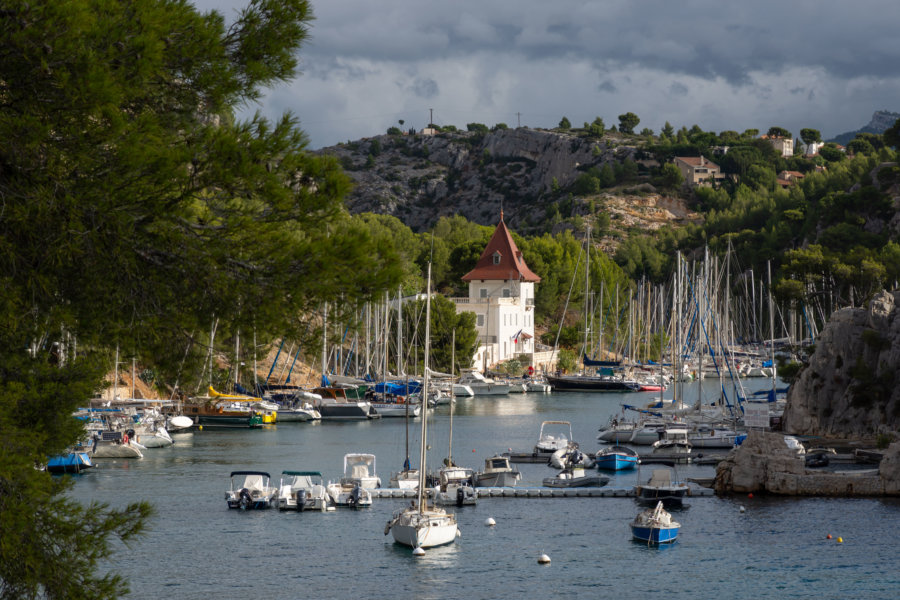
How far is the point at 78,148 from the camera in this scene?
9344mm

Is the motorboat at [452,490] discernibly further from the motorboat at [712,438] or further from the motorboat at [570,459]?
the motorboat at [712,438]

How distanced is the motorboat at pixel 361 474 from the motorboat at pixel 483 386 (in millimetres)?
39398

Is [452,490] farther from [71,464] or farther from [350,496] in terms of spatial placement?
[71,464]

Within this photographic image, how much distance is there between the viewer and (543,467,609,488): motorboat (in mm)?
39000

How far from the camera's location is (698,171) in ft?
566

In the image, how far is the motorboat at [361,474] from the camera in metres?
37.1

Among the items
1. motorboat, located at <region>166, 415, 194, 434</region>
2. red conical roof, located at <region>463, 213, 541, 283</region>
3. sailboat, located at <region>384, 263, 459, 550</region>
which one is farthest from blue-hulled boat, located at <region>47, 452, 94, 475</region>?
red conical roof, located at <region>463, 213, 541, 283</region>

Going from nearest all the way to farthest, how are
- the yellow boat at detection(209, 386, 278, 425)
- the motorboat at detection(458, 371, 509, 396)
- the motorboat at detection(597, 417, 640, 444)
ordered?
1. the motorboat at detection(597, 417, 640, 444)
2. the yellow boat at detection(209, 386, 278, 425)
3. the motorboat at detection(458, 371, 509, 396)

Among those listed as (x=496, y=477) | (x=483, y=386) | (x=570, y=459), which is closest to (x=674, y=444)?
(x=570, y=459)

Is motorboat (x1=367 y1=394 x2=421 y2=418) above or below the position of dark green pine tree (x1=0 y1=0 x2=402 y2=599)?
below

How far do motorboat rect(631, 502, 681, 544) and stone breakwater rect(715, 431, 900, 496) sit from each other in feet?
23.7

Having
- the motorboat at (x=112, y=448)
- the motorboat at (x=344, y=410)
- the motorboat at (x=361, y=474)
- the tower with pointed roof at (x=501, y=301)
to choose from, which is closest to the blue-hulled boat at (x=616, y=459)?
the motorboat at (x=361, y=474)

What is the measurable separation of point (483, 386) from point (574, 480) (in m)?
41.4

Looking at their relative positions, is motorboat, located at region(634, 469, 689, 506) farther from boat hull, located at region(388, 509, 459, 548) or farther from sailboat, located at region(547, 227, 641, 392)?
sailboat, located at region(547, 227, 641, 392)
